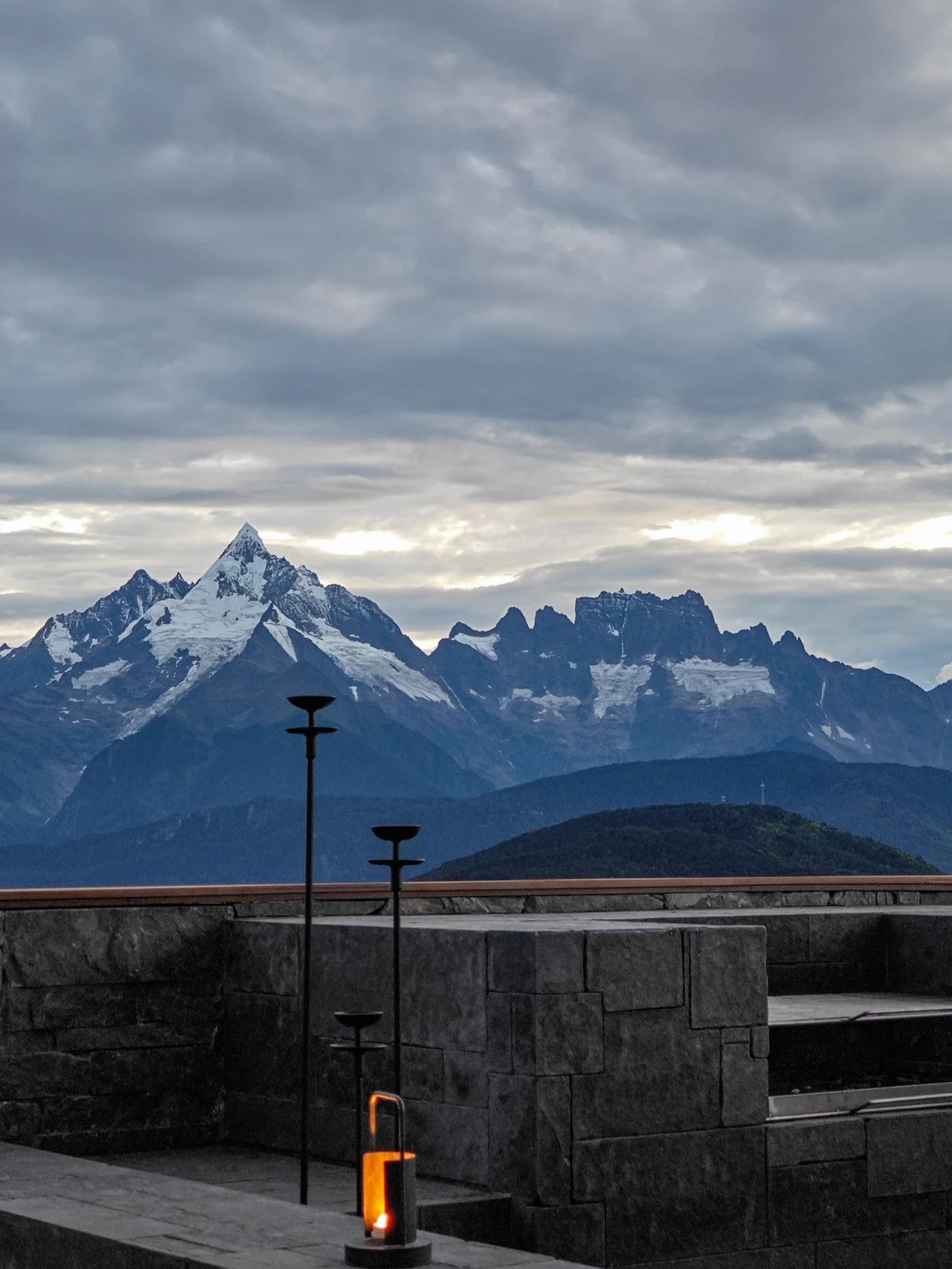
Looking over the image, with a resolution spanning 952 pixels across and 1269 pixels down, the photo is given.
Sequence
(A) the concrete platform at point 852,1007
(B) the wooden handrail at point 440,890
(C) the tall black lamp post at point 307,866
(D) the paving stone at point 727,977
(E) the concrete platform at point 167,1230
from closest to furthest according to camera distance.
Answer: (E) the concrete platform at point 167,1230, (C) the tall black lamp post at point 307,866, (D) the paving stone at point 727,977, (B) the wooden handrail at point 440,890, (A) the concrete platform at point 852,1007

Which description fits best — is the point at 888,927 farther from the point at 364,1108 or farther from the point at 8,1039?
the point at 8,1039

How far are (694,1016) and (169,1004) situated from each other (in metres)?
2.42

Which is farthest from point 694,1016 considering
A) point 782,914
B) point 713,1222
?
point 782,914

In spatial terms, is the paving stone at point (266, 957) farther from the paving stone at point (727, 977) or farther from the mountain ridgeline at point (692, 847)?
the mountain ridgeline at point (692, 847)

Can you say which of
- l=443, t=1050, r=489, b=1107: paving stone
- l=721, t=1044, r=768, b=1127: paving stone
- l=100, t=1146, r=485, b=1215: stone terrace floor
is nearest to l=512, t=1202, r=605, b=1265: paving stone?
l=100, t=1146, r=485, b=1215: stone terrace floor

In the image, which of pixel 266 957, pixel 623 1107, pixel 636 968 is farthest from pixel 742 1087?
pixel 266 957

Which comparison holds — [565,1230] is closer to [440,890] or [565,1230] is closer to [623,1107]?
[623,1107]

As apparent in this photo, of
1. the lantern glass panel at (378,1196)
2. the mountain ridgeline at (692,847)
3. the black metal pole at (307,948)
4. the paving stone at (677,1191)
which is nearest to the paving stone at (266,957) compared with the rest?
the black metal pole at (307,948)

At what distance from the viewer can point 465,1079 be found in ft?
21.1

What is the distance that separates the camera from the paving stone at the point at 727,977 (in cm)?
652

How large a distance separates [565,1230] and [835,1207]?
1331 millimetres

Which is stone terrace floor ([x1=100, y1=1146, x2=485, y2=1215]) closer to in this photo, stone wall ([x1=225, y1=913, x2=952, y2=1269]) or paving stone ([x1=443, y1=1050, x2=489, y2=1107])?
stone wall ([x1=225, y1=913, x2=952, y2=1269])

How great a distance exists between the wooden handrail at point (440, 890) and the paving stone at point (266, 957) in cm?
26

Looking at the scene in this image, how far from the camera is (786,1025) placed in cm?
751
